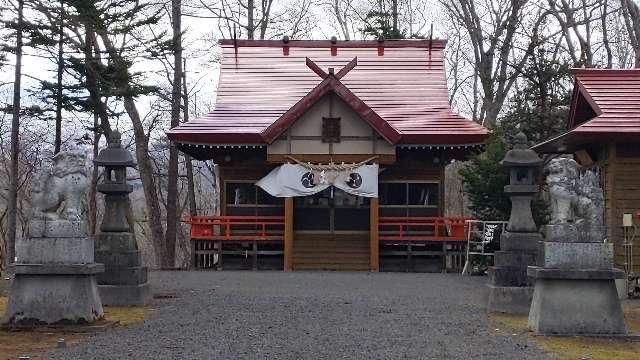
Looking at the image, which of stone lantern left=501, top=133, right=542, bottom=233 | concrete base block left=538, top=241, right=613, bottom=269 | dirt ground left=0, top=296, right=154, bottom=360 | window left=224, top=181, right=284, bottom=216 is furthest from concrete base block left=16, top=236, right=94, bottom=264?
window left=224, top=181, right=284, bottom=216

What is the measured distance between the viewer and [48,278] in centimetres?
1078

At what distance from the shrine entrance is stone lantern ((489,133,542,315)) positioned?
10.5 metres

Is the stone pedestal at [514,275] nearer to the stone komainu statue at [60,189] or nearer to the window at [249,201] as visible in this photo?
the stone komainu statue at [60,189]

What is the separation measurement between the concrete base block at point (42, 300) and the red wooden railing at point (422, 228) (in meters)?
14.0

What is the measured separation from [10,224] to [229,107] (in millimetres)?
7492

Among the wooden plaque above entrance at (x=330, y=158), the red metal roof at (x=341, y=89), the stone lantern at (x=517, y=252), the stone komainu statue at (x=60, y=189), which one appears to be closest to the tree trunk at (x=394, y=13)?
the red metal roof at (x=341, y=89)

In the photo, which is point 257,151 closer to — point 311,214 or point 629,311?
point 311,214

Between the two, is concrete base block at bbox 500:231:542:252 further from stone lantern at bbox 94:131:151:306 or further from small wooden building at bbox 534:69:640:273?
stone lantern at bbox 94:131:151:306

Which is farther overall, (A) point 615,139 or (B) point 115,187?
(A) point 615,139

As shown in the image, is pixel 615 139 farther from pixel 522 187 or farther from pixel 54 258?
pixel 54 258

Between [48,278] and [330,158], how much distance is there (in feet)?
46.1

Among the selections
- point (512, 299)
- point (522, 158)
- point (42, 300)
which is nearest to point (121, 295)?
point (42, 300)

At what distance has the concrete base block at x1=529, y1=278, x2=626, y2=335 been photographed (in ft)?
34.8

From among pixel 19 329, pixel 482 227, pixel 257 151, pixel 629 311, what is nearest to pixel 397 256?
pixel 482 227
